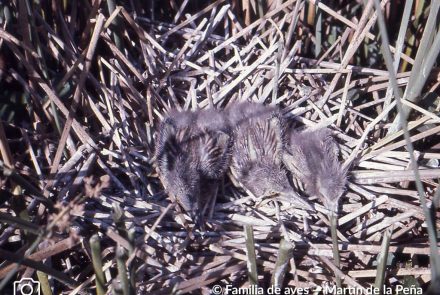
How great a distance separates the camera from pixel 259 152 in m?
1.98

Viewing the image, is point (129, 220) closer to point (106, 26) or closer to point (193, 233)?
point (193, 233)

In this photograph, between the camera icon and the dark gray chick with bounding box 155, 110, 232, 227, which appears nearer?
the camera icon

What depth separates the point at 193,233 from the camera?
5.96 ft

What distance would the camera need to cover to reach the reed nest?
67.0 inches

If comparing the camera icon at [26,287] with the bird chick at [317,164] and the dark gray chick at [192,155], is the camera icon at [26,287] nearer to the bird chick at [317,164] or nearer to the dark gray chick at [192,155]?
the dark gray chick at [192,155]

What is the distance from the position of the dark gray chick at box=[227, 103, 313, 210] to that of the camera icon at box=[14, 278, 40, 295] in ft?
2.43

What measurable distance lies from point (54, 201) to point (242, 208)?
0.61m

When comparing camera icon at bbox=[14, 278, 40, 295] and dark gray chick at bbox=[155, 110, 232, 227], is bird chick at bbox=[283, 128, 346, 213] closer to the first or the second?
dark gray chick at bbox=[155, 110, 232, 227]

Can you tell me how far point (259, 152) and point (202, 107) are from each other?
0.34m

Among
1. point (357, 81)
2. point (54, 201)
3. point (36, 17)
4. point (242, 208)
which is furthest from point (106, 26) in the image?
point (357, 81)

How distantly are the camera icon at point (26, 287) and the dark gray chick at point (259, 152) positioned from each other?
2.43 ft

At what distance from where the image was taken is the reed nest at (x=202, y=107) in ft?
5.58

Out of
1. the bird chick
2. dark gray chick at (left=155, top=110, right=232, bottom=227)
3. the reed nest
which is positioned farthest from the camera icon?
the bird chick

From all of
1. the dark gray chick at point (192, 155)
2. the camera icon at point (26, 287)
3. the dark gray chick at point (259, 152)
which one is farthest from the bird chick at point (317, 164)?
the camera icon at point (26, 287)
